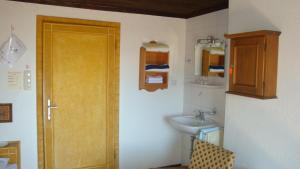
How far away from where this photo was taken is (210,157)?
7.46 ft

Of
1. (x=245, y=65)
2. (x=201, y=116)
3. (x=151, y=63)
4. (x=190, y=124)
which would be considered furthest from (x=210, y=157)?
(x=151, y=63)

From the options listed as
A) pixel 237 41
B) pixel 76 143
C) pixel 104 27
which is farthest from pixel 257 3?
pixel 76 143

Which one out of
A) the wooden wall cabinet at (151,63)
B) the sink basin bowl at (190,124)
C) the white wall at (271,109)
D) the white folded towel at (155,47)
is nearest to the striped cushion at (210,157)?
the white wall at (271,109)

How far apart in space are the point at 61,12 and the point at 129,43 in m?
0.91

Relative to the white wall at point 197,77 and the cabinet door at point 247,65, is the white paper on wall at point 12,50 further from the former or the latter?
the cabinet door at point 247,65

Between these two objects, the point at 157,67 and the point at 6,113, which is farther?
the point at 157,67

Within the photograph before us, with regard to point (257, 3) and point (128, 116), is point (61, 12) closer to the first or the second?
point (128, 116)

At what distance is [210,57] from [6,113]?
2454mm

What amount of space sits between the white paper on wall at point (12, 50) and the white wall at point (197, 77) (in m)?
2.12

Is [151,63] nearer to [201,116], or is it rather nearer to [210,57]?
[210,57]

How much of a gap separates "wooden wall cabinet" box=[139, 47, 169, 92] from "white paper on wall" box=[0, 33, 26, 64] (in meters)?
1.44

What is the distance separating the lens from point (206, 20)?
3422 mm

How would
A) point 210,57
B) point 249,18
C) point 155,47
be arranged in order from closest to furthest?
point 249,18 → point 210,57 → point 155,47

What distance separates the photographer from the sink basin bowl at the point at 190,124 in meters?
2.94
